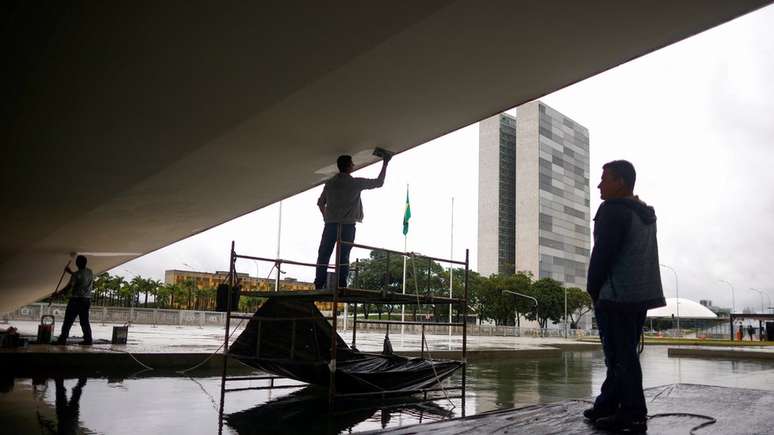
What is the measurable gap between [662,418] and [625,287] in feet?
4.15

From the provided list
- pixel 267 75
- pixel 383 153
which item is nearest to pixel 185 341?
pixel 383 153

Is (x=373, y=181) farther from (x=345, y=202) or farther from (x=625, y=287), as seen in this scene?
(x=625, y=287)

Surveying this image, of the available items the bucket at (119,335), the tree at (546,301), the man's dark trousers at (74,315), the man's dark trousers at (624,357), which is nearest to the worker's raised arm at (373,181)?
the man's dark trousers at (624,357)

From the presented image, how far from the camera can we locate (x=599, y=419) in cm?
393

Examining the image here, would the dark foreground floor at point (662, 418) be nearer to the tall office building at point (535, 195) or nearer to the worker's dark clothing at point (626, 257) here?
the worker's dark clothing at point (626, 257)

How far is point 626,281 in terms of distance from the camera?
3.74 meters

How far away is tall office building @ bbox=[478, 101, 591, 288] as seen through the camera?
11475 cm

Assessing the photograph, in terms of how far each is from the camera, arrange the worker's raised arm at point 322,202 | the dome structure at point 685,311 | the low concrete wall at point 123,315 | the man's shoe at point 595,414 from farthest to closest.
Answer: the dome structure at point 685,311 → the low concrete wall at point 123,315 → the worker's raised arm at point 322,202 → the man's shoe at point 595,414

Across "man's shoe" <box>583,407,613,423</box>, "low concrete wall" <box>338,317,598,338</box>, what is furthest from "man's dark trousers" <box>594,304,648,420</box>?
"low concrete wall" <box>338,317,598,338</box>

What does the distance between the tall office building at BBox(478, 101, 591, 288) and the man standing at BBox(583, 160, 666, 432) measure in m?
111

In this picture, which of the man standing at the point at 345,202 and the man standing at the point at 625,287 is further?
the man standing at the point at 345,202

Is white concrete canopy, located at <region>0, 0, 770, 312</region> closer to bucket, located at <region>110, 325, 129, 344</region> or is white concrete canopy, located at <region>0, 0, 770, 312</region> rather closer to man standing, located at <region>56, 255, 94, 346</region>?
man standing, located at <region>56, 255, 94, 346</region>

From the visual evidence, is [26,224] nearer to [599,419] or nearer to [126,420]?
[126,420]

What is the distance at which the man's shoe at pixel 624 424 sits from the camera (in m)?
3.74
